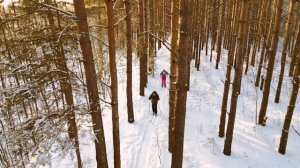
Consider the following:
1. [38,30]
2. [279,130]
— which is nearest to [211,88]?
[279,130]

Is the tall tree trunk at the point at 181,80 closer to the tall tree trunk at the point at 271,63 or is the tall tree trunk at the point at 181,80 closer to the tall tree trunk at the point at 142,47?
the tall tree trunk at the point at 142,47

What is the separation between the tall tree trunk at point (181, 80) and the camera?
5.25m

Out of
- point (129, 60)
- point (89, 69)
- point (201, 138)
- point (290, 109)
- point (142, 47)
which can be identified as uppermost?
point (89, 69)

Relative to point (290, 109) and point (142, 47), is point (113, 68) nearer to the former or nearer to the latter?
point (142, 47)

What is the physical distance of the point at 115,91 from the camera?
7.11m

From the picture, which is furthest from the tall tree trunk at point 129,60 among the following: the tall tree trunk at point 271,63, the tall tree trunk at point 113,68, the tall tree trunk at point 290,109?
the tall tree trunk at point 290,109

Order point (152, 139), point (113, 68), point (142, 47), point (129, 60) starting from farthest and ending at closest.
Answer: point (142, 47), point (129, 60), point (152, 139), point (113, 68)

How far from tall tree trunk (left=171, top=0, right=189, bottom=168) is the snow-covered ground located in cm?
235

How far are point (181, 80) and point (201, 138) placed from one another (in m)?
6.41

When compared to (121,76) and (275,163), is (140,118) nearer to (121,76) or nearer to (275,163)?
(275,163)

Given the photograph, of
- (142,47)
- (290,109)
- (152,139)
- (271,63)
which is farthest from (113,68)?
(271,63)

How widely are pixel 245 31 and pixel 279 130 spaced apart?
6.38 meters

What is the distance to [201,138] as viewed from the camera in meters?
11.3

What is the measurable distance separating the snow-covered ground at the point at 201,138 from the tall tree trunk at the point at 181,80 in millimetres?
2355
